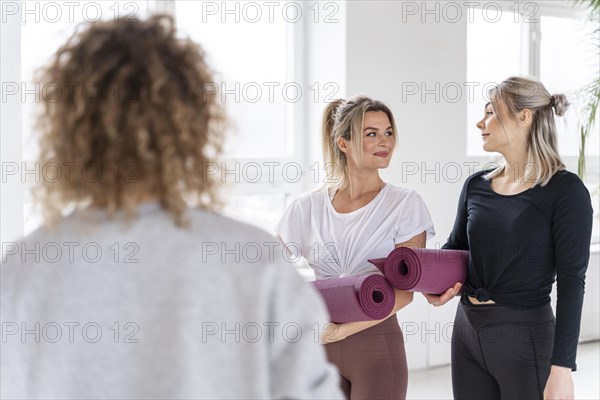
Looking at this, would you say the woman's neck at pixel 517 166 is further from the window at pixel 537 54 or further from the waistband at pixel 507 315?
the window at pixel 537 54

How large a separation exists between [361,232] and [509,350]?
1.79 feet

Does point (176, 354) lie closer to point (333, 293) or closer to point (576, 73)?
point (333, 293)

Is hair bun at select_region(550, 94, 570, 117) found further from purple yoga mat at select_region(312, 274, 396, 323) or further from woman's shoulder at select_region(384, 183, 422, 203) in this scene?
purple yoga mat at select_region(312, 274, 396, 323)

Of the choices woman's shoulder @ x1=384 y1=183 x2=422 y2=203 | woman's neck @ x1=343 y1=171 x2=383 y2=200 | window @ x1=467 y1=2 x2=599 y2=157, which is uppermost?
window @ x1=467 y1=2 x2=599 y2=157

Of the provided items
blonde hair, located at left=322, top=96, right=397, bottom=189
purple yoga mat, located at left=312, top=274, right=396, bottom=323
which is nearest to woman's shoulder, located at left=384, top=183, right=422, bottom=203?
blonde hair, located at left=322, top=96, right=397, bottom=189

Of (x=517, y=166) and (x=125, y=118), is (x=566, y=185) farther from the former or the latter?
(x=125, y=118)

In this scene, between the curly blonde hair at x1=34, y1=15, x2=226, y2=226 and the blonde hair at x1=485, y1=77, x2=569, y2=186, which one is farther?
the blonde hair at x1=485, y1=77, x2=569, y2=186

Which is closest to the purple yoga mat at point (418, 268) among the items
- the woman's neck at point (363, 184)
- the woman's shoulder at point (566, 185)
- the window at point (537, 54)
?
the woman's neck at point (363, 184)

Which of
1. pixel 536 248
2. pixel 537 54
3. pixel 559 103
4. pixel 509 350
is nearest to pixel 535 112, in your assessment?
pixel 559 103

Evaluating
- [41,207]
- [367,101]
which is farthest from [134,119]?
[367,101]

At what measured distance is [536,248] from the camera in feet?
6.67

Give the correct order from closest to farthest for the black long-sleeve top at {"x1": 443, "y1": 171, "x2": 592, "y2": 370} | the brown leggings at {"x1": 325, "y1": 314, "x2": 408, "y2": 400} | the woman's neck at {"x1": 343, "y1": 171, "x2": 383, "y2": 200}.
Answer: the black long-sleeve top at {"x1": 443, "y1": 171, "x2": 592, "y2": 370}, the brown leggings at {"x1": 325, "y1": 314, "x2": 408, "y2": 400}, the woman's neck at {"x1": 343, "y1": 171, "x2": 383, "y2": 200}

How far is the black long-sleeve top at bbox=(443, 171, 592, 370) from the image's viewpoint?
6.40ft

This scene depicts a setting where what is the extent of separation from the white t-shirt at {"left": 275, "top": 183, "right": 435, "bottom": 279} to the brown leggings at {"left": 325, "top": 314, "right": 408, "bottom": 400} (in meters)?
0.21
